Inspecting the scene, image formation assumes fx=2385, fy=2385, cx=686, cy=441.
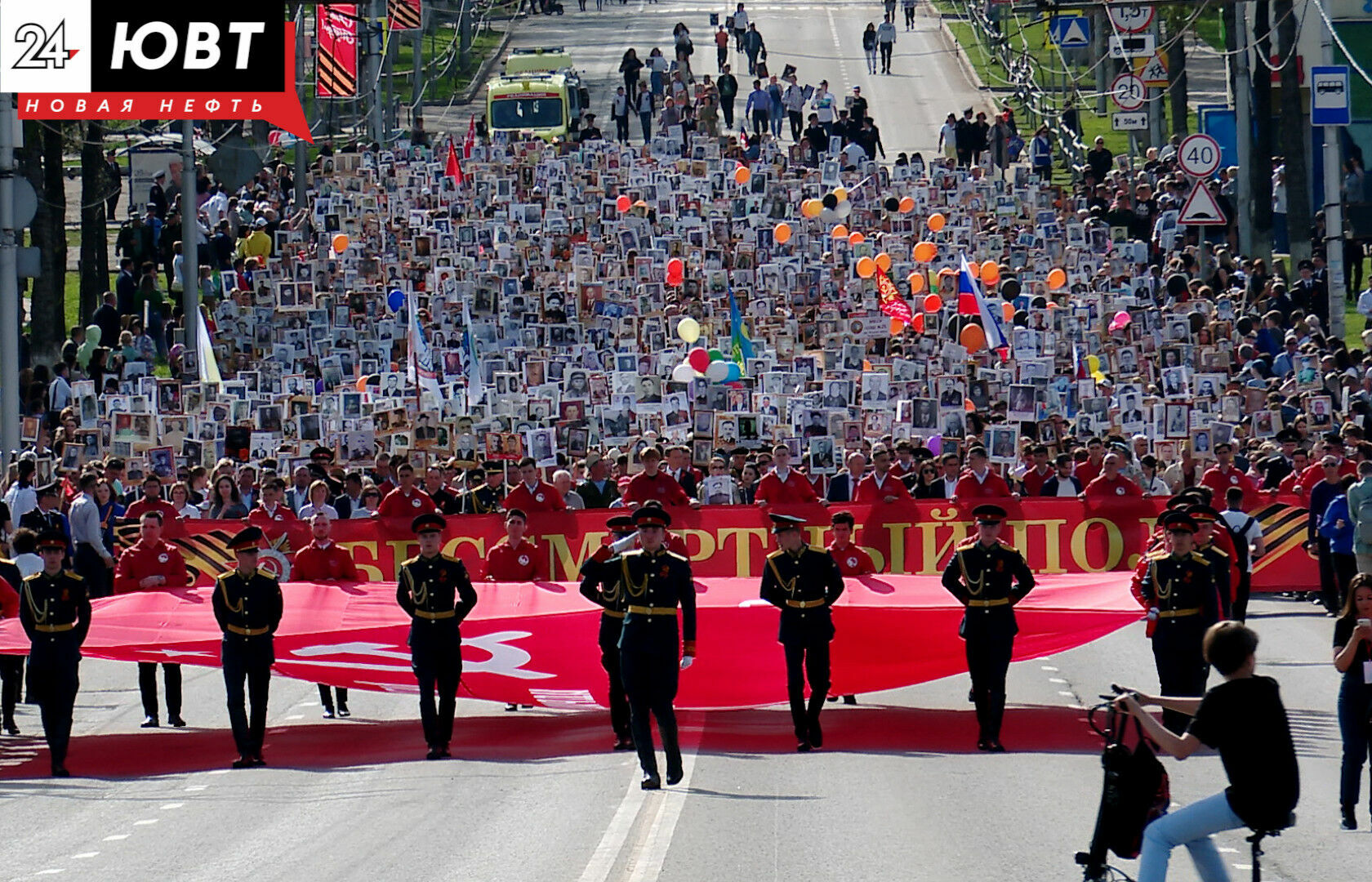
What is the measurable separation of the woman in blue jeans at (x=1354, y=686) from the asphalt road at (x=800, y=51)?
4310cm

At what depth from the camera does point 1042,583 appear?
57.0 ft

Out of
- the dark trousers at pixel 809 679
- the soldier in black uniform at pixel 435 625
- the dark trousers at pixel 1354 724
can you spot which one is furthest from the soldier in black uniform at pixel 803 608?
the dark trousers at pixel 1354 724

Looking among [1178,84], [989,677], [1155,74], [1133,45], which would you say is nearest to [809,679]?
[989,677]

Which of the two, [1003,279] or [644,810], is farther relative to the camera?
[1003,279]

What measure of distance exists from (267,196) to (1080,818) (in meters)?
35.6

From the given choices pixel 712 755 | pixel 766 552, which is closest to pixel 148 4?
pixel 766 552

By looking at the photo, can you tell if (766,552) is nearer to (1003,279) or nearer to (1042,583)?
(1042,583)

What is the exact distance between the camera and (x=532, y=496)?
2034 cm

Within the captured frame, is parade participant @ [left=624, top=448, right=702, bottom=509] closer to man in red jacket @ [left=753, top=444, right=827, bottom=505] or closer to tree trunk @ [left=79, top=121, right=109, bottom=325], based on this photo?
man in red jacket @ [left=753, top=444, right=827, bottom=505]

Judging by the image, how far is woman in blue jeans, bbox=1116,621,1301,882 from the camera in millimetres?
9297

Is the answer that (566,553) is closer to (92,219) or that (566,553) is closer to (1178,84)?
(92,219)

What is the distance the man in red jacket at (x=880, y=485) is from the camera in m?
20.5

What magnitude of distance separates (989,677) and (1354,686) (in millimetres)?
3128

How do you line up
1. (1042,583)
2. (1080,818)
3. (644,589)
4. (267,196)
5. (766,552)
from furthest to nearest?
(267,196) → (766,552) → (1042,583) → (644,589) → (1080,818)
